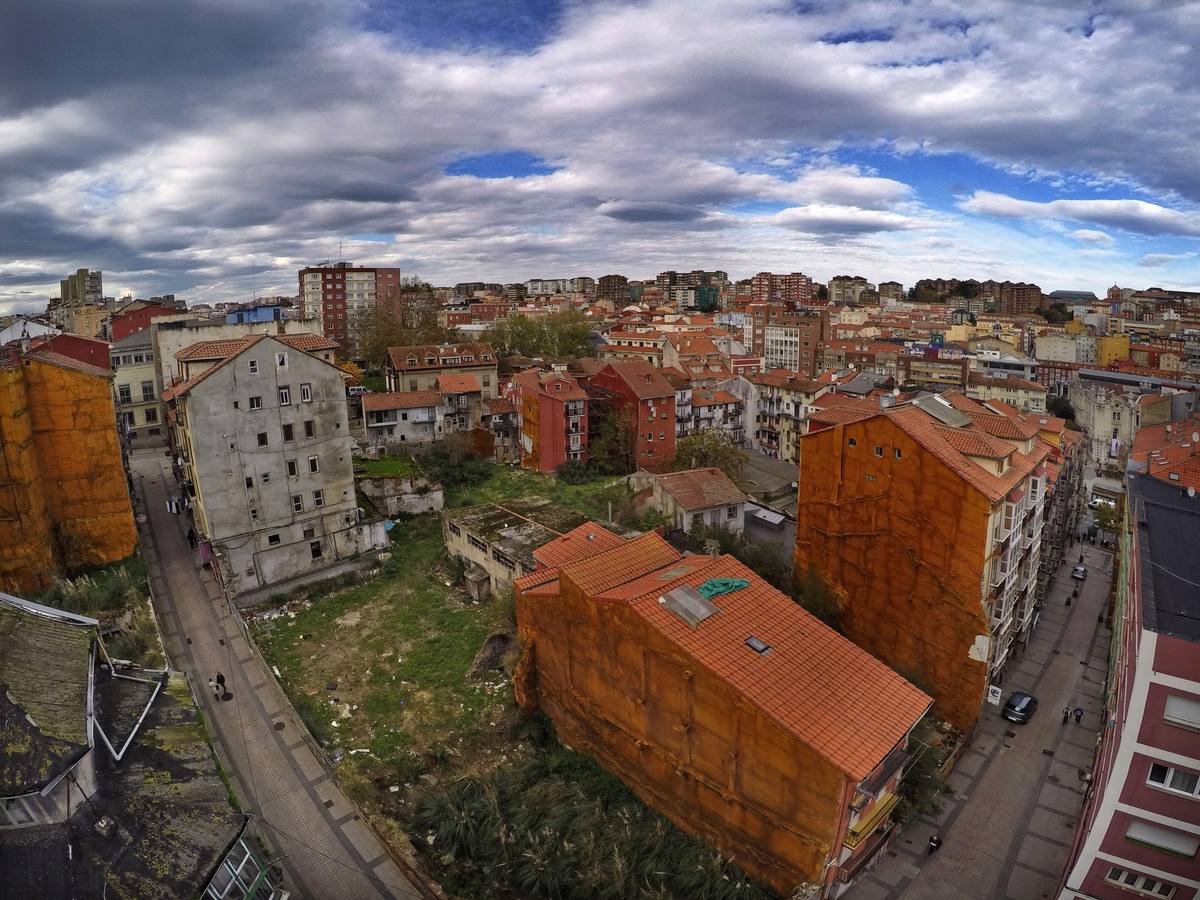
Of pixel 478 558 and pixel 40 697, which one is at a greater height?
pixel 40 697

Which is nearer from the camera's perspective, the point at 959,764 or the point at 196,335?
the point at 959,764

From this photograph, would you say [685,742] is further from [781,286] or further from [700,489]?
[781,286]

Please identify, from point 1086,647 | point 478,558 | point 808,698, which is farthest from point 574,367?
point 808,698

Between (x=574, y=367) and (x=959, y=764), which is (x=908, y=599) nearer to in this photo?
(x=959, y=764)

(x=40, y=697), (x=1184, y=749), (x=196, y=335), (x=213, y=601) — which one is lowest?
(x=213, y=601)

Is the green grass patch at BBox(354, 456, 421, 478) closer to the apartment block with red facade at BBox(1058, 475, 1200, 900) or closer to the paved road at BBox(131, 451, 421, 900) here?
the paved road at BBox(131, 451, 421, 900)

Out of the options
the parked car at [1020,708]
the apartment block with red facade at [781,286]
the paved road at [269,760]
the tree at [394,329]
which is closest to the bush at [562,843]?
the paved road at [269,760]

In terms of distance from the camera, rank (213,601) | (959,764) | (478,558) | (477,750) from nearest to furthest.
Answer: (477,750) → (959,764) → (213,601) → (478,558)
